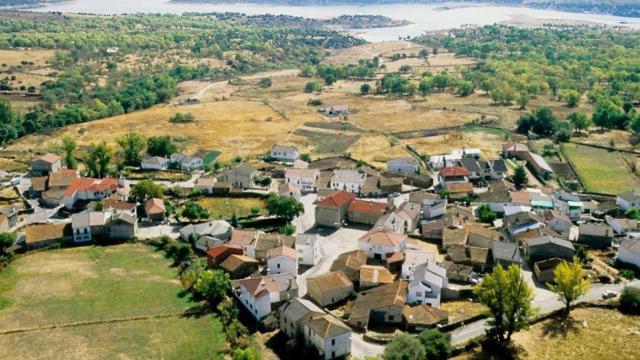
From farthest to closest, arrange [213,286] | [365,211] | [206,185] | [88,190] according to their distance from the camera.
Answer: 1. [206,185]
2. [88,190]
3. [365,211]
4. [213,286]

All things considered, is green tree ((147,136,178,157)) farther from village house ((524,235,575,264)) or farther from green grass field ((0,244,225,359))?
village house ((524,235,575,264))

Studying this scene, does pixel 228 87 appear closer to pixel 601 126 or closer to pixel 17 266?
pixel 601 126

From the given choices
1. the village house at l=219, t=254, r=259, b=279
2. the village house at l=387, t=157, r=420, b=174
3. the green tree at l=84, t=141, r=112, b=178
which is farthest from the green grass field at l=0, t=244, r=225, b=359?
the village house at l=387, t=157, r=420, b=174

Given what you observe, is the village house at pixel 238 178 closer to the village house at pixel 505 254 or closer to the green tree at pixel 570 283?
the village house at pixel 505 254

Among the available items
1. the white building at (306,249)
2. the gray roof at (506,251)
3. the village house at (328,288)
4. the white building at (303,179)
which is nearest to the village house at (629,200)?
the gray roof at (506,251)

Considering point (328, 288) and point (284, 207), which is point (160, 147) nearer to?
point (284, 207)

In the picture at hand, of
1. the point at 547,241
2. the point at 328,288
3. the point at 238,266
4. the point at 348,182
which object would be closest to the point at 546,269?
the point at 547,241
